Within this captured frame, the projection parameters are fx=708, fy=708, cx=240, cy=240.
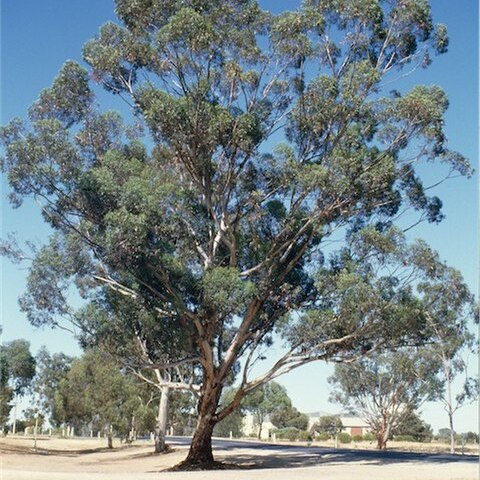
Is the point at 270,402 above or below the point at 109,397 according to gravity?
above

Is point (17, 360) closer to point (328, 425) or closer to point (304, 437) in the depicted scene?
point (304, 437)

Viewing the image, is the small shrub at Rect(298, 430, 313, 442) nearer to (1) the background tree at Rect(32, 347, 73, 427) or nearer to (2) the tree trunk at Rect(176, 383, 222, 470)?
(1) the background tree at Rect(32, 347, 73, 427)

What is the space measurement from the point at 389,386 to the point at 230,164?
39.1 metres

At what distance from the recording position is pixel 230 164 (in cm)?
2688

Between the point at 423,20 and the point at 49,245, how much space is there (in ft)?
58.0

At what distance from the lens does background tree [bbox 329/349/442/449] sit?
57.5m

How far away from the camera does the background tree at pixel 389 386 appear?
57469mm

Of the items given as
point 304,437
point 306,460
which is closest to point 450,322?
point 306,460

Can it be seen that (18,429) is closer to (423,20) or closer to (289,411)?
(289,411)

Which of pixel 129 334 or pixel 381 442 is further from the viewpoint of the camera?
pixel 381 442

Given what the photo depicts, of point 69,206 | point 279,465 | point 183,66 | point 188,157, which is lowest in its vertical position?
point 279,465

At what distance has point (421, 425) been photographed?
88500 mm

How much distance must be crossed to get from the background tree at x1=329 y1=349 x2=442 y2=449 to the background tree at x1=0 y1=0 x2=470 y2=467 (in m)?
30.3

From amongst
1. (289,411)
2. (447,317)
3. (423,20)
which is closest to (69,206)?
(423,20)
